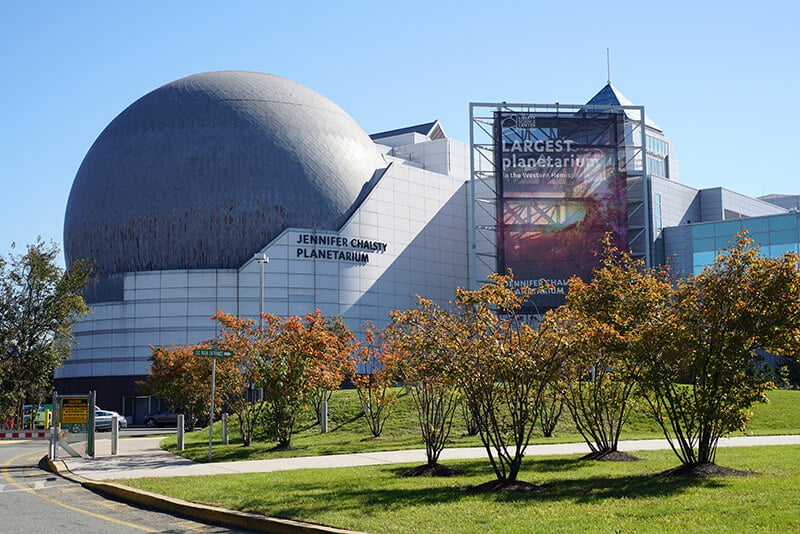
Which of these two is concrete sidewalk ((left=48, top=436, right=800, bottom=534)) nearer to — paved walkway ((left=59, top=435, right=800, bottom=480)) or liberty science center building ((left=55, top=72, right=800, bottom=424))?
paved walkway ((left=59, top=435, right=800, bottom=480))

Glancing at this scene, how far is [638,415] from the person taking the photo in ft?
108

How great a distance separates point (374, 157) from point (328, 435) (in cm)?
4316

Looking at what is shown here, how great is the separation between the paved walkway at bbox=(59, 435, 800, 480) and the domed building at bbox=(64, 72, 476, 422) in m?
35.9

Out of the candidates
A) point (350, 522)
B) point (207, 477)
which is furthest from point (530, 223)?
point (350, 522)

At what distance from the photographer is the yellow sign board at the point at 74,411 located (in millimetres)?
27156

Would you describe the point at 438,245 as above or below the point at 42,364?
above

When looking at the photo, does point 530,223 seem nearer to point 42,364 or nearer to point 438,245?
point 438,245

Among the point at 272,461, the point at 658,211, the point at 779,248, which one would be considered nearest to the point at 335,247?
the point at 658,211

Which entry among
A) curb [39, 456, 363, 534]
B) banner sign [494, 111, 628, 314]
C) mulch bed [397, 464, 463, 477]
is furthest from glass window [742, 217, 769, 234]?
curb [39, 456, 363, 534]

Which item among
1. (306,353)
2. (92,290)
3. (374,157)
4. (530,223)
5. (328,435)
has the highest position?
(374,157)

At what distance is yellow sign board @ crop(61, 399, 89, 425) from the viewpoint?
89.1 feet

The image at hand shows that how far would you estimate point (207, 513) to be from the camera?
14398 millimetres

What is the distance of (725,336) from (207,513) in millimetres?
10288

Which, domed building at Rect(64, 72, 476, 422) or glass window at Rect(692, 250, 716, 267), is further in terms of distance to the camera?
glass window at Rect(692, 250, 716, 267)
